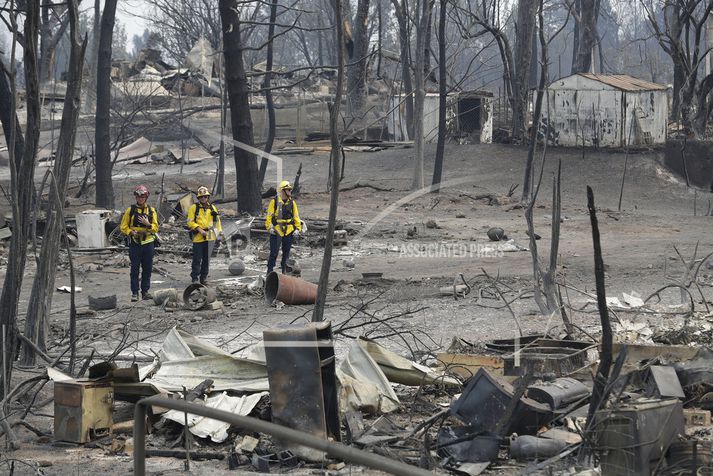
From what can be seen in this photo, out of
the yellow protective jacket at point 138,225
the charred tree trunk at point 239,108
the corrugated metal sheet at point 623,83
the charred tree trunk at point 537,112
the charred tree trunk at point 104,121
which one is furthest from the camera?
the corrugated metal sheet at point 623,83

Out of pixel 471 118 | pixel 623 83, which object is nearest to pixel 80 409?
pixel 623 83

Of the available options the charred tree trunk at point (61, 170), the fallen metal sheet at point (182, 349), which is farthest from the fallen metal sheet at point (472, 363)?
the charred tree trunk at point (61, 170)

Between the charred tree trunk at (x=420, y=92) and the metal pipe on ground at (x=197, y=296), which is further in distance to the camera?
the charred tree trunk at (x=420, y=92)

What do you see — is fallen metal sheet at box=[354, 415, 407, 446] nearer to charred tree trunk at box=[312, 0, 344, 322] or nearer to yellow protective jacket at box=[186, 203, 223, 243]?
charred tree trunk at box=[312, 0, 344, 322]

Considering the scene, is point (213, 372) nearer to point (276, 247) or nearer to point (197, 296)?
point (197, 296)

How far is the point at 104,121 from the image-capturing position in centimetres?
2545

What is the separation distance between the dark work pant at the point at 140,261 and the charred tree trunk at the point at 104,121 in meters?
10.6

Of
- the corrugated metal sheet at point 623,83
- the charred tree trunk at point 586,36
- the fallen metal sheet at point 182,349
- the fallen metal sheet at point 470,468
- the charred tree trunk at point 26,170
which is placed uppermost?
the charred tree trunk at point 586,36

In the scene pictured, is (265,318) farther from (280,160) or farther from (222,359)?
(280,160)

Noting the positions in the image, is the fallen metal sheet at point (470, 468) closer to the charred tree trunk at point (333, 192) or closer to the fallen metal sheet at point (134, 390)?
the charred tree trunk at point (333, 192)

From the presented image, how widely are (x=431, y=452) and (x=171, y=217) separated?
53.8 ft

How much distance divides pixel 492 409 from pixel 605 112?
2728 centimetres

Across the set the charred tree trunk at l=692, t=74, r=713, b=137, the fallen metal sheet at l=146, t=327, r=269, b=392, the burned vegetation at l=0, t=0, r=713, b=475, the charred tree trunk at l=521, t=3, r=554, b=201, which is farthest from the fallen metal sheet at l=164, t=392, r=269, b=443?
the charred tree trunk at l=692, t=74, r=713, b=137

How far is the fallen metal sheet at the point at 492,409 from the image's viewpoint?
7066 millimetres
